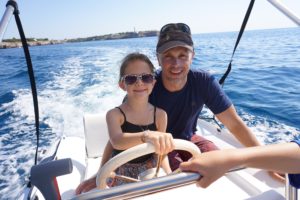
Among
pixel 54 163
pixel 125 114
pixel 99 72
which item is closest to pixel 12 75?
pixel 99 72

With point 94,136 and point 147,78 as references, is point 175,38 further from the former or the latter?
point 94,136

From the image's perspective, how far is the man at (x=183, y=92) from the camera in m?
1.94

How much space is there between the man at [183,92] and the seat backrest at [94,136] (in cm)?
69

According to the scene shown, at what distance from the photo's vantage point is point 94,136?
248 cm

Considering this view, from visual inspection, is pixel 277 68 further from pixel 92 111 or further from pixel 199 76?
pixel 199 76

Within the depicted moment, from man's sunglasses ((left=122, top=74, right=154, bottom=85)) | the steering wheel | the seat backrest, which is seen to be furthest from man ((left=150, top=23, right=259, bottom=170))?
the steering wheel

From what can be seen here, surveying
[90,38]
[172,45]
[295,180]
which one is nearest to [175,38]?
[172,45]

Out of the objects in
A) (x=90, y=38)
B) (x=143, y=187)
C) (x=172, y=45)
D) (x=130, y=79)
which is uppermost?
(x=90, y=38)

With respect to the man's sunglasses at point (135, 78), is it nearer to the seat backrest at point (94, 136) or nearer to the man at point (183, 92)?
the man at point (183, 92)

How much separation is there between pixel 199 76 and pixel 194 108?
238mm

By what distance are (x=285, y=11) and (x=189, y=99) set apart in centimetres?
83

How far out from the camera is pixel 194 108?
6.70ft

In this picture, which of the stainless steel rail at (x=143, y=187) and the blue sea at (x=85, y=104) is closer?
the stainless steel rail at (x=143, y=187)

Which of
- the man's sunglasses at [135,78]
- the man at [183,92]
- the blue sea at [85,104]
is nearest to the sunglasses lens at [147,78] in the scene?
the man's sunglasses at [135,78]
